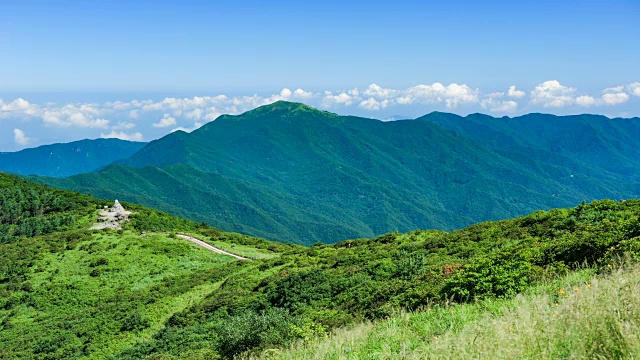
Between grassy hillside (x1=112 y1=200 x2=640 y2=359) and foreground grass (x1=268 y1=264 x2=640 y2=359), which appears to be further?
grassy hillside (x1=112 y1=200 x2=640 y2=359)

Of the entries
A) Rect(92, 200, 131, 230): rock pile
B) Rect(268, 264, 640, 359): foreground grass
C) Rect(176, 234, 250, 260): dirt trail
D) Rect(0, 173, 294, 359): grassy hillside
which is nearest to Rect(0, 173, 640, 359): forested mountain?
Rect(268, 264, 640, 359): foreground grass

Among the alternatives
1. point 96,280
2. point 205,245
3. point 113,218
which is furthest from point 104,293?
point 113,218

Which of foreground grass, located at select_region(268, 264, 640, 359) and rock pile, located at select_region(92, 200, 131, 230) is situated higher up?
foreground grass, located at select_region(268, 264, 640, 359)

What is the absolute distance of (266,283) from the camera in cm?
3812

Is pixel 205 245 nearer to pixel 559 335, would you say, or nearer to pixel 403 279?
pixel 403 279

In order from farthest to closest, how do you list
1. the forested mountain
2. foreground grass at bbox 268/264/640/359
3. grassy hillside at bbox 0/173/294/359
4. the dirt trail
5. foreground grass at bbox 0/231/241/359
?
the dirt trail → grassy hillside at bbox 0/173/294/359 → foreground grass at bbox 0/231/241/359 → the forested mountain → foreground grass at bbox 268/264/640/359

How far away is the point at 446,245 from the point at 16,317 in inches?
Result: 1889

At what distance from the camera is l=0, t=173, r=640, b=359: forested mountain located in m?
13.9

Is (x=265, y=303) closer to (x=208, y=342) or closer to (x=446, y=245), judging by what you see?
(x=208, y=342)

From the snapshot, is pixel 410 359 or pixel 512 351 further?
pixel 410 359

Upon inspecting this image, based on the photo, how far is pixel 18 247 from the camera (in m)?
66.0

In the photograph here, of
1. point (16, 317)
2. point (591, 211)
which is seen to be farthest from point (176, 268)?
point (591, 211)

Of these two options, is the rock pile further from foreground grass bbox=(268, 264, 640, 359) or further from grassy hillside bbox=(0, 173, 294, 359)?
foreground grass bbox=(268, 264, 640, 359)

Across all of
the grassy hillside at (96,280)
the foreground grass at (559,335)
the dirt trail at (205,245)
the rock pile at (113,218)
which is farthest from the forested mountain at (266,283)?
the rock pile at (113,218)
